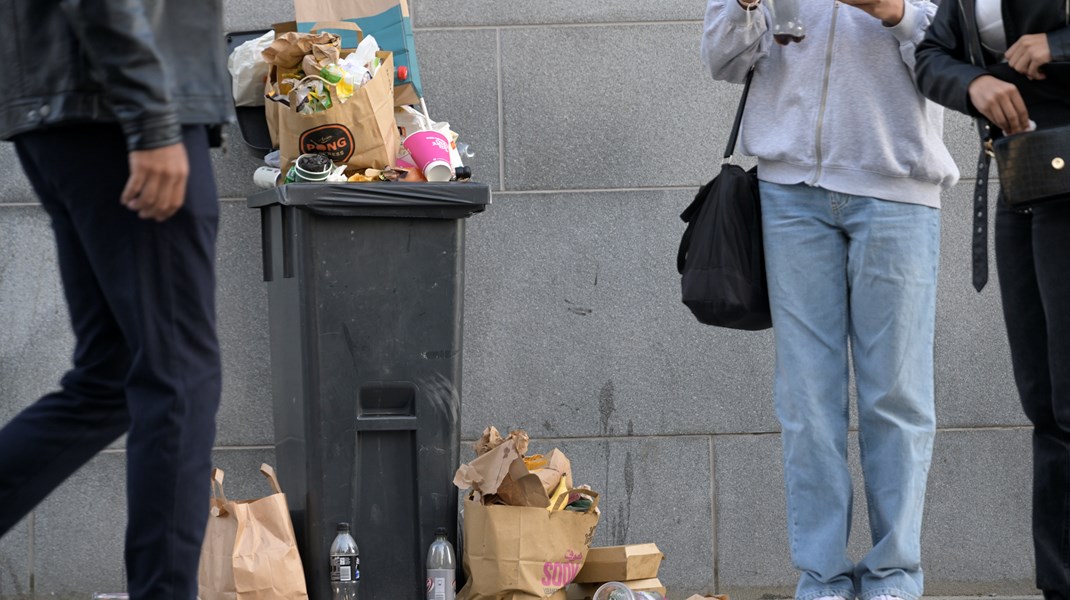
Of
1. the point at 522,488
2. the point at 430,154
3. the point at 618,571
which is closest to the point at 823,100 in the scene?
the point at 430,154

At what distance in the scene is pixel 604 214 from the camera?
451 centimetres

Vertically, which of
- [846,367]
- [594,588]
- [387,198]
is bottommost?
[594,588]

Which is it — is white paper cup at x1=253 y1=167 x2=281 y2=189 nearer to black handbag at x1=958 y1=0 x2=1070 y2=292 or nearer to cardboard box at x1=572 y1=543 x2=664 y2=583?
cardboard box at x1=572 y1=543 x2=664 y2=583

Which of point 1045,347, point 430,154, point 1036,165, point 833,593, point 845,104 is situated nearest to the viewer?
point 1036,165

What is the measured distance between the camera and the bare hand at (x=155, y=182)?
1993 millimetres

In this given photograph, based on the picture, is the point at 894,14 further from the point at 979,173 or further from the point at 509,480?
the point at 509,480

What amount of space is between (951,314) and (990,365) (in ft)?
0.76

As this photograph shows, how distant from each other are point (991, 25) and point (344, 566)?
219 cm

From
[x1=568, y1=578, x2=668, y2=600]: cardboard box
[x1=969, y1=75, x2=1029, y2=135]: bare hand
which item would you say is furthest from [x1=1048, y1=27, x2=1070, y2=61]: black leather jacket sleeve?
[x1=568, y1=578, x2=668, y2=600]: cardboard box

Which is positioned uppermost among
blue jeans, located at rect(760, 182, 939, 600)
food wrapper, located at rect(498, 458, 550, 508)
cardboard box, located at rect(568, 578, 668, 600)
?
blue jeans, located at rect(760, 182, 939, 600)

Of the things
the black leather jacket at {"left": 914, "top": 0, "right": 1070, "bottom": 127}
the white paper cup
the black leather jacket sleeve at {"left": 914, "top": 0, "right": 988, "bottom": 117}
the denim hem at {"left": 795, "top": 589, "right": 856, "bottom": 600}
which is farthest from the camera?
the white paper cup

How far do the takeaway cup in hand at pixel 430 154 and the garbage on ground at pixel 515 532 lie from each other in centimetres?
81

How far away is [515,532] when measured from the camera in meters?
3.41

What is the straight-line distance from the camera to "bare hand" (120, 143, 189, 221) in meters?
1.99
